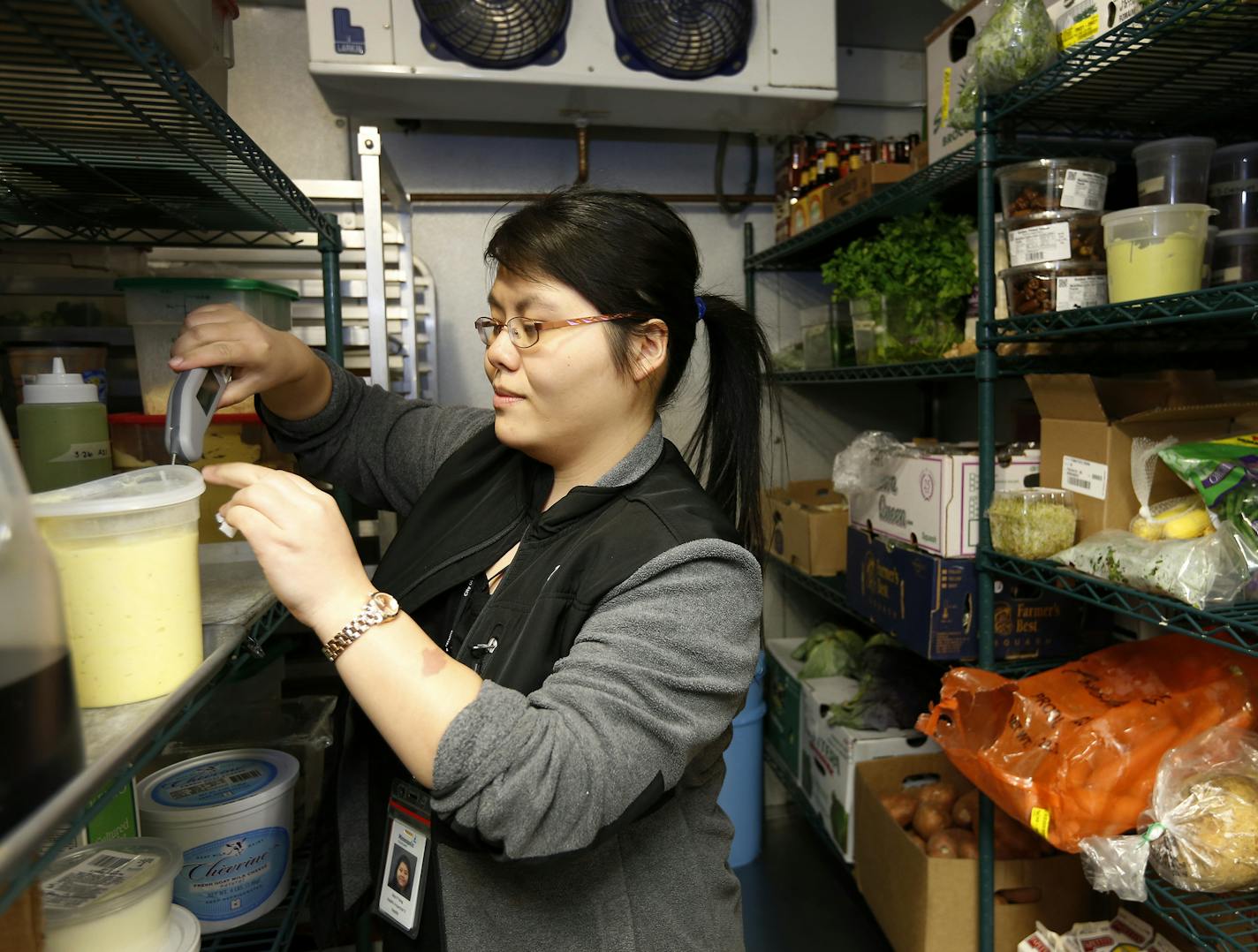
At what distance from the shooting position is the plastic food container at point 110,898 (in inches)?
28.9

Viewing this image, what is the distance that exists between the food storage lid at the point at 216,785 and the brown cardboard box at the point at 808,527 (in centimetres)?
146

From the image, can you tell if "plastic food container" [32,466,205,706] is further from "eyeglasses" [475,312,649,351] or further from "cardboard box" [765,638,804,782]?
"cardboard box" [765,638,804,782]

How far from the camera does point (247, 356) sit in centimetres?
109

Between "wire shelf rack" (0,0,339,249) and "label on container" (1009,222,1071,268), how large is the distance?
1.31 m

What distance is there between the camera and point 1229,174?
1339mm

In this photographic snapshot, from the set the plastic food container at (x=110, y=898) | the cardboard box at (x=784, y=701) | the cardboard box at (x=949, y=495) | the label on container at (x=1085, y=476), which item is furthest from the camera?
the cardboard box at (x=784, y=701)

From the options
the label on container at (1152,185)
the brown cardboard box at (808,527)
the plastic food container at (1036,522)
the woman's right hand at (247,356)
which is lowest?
the brown cardboard box at (808,527)

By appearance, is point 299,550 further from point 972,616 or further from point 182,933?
point 972,616

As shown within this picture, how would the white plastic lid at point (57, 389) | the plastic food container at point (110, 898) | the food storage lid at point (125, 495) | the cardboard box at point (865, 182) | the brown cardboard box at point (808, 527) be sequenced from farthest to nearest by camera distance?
the brown cardboard box at point (808, 527) < the cardboard box at point (865, 182) < the white plastic lid at point (57, 389) < the plastic food container at point (110, 898) < the food storage lid at point (125, 495)

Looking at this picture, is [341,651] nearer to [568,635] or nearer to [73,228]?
Result: [568,635]

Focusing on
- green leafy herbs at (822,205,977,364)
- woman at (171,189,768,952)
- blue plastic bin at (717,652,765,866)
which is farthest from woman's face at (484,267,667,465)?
blue plastic bin at (717,652,765,866)

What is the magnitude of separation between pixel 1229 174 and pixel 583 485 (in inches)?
48.2

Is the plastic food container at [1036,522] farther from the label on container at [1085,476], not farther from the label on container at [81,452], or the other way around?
the label on container at [81,452]

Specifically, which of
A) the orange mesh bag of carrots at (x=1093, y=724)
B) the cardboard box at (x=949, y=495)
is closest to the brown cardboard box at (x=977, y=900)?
the orange mesh bag of carrots at (x=1093, y=724)
